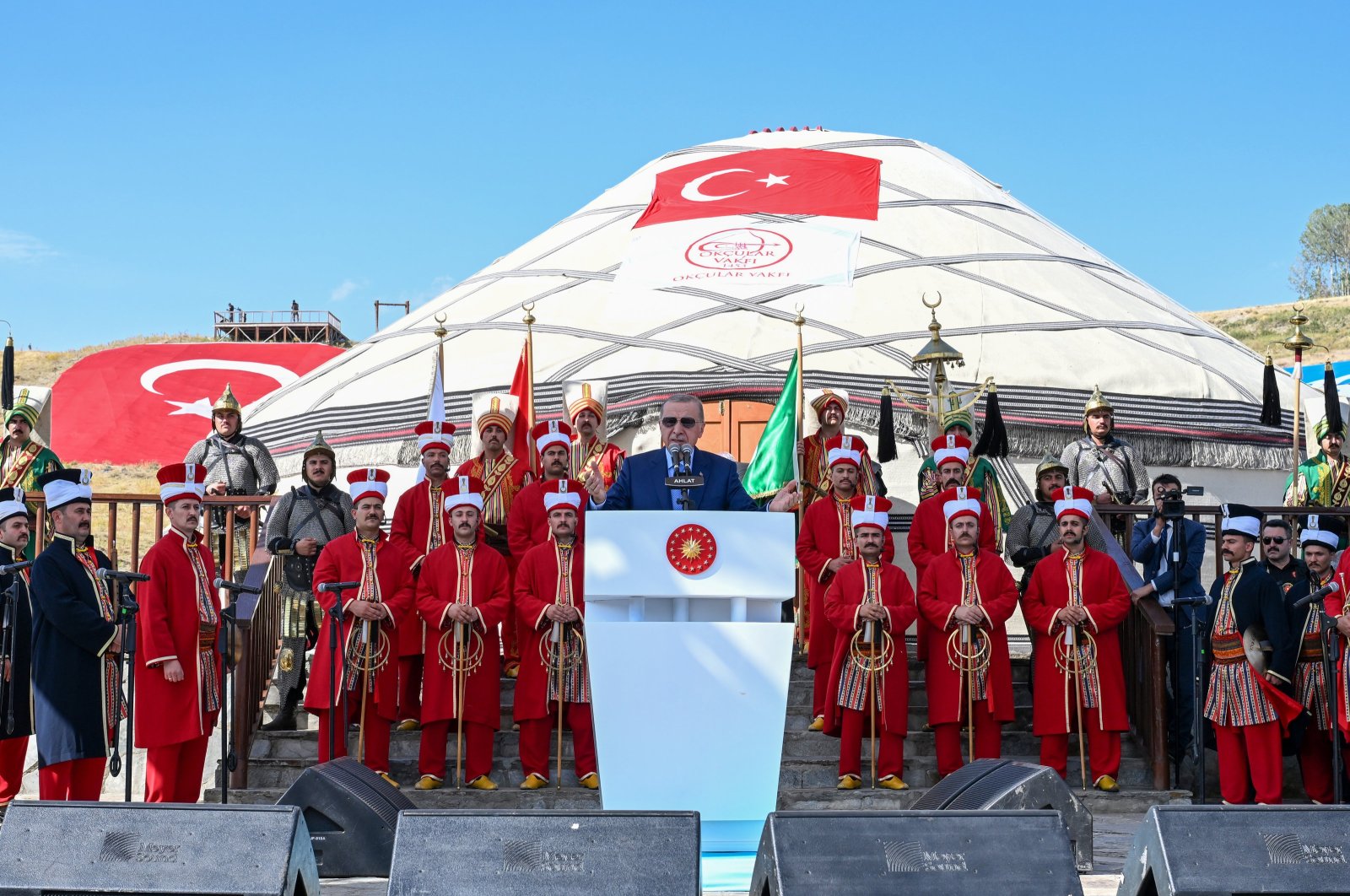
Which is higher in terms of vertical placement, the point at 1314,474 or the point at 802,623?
the point at 1314,474

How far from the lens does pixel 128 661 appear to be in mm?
5363

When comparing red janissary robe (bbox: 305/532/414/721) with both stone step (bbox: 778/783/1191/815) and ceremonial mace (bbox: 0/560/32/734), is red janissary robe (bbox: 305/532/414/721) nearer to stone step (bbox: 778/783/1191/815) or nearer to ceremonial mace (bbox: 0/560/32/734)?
ceremonial mace (bbox: 0/560/32/734)

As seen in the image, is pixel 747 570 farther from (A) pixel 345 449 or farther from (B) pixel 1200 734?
(A) pixel 345 449

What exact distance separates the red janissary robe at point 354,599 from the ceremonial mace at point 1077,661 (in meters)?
2.73

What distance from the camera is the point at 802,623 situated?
7766 mm

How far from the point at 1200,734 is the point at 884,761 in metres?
1.27

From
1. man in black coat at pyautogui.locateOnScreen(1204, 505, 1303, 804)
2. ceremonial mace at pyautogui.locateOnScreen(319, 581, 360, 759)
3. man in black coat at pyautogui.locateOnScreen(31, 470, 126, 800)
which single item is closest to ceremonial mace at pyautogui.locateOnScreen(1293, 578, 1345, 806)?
man in black coat at pyautogui.locateOnScreen(1204, 505, 1303, 804)

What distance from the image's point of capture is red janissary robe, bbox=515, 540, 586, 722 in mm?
6340

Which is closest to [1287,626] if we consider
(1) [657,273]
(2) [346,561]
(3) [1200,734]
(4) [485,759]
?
(3) [1200,734]

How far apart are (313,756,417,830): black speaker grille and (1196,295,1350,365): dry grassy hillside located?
67.0 feet

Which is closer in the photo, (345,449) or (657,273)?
(345,449)

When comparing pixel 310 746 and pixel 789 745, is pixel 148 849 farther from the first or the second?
pixel 789 745

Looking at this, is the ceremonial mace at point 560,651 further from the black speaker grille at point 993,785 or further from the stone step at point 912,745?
the black speaker grille at point 993,785

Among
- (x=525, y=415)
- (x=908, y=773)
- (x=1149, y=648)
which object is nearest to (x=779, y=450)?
(x=525, y=415)
